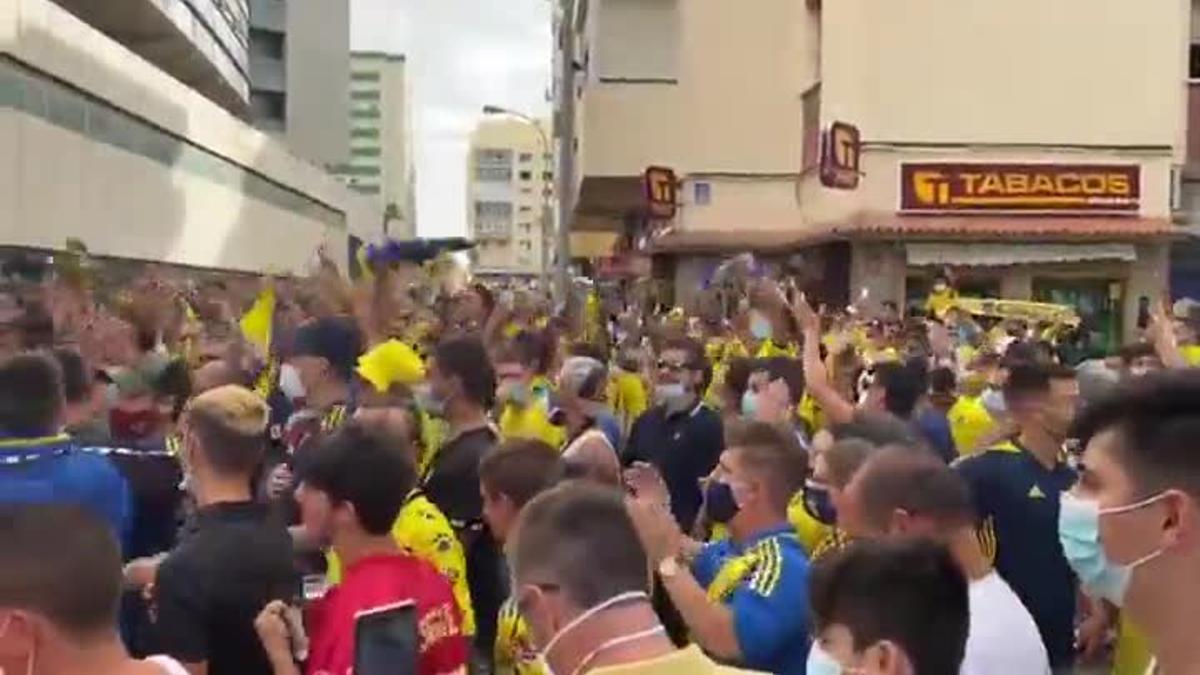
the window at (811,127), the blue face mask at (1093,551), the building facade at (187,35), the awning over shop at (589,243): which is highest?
the building facade at (187,35)

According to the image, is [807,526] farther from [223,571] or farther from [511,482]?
[223,571]

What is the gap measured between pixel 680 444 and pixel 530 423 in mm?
1792

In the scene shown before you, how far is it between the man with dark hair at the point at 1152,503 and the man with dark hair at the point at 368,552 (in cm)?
205

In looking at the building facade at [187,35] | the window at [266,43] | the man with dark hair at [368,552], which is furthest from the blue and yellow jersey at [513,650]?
the window at [266,43]

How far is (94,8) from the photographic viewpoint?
58844 mm

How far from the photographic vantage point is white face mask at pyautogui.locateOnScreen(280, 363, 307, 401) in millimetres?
9938

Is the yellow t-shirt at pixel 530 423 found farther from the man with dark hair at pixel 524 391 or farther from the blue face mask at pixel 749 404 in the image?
the blue face mask at pixel 749 404

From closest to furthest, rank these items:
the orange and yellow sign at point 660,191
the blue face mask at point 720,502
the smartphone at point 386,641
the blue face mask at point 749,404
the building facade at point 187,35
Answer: the smartphone at point 386,641, the blue face mask at point 720,502, the blue face mask at point 749,404, the orange and yellow sign at point 660,191, the building facade at point 187,35

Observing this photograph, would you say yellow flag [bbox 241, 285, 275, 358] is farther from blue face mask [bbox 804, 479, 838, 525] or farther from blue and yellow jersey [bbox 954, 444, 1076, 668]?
blue face mask [bbox 804, 479, 838, 525]

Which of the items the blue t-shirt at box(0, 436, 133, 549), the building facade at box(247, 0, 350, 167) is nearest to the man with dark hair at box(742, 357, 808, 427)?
the blue t-shirt at box(0, 436, 133, 549)

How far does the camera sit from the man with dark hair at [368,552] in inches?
193

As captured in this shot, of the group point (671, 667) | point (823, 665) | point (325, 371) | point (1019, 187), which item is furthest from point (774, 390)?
point (1019, 187)

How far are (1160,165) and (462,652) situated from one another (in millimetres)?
29525

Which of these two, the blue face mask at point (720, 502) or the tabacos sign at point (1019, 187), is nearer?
the blue face mask at point (720, 502)
